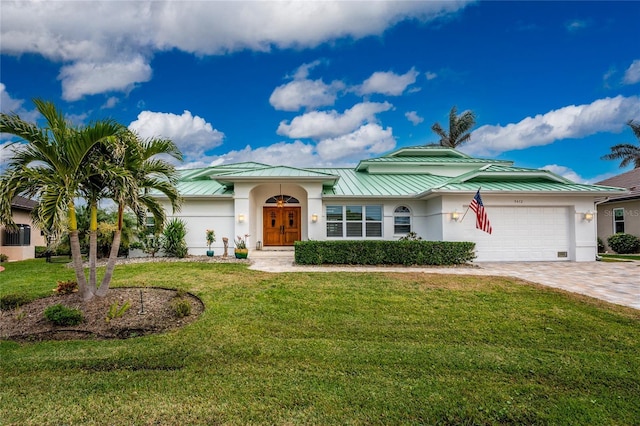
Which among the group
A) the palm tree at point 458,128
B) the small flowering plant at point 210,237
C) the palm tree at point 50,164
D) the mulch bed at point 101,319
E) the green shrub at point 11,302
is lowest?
the mulch bed at point 101,319

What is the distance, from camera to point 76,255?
19.0 feet

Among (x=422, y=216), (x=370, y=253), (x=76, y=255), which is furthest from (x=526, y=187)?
(x=76, y=255)

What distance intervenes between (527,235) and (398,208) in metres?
5.70

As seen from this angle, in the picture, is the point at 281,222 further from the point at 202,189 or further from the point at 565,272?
the point at 565,272

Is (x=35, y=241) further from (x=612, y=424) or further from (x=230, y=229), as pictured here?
(x=612, y=424)

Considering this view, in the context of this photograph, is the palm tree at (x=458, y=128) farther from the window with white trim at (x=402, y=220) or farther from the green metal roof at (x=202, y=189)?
the green metal roof at (x=202, y=189)

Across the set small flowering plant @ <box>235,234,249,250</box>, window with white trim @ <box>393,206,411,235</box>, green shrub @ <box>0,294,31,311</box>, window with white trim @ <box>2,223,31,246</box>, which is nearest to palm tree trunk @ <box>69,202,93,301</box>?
green shrub @ <box>0,294,31,311</box>

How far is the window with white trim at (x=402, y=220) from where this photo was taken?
15.2 metres

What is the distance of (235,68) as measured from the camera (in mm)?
16172

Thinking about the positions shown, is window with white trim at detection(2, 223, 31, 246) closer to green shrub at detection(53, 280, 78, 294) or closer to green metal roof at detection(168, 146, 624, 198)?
green metal roof at detection(168, 146, 624, 198)

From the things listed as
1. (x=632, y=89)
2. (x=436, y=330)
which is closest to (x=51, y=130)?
(x=436, y=330)

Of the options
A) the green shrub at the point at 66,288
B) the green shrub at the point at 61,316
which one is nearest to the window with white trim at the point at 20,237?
the green shrub at the point at 66,288

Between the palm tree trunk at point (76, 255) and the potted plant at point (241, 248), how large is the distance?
7.24 m

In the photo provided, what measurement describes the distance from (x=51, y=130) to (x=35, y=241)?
16766mm
